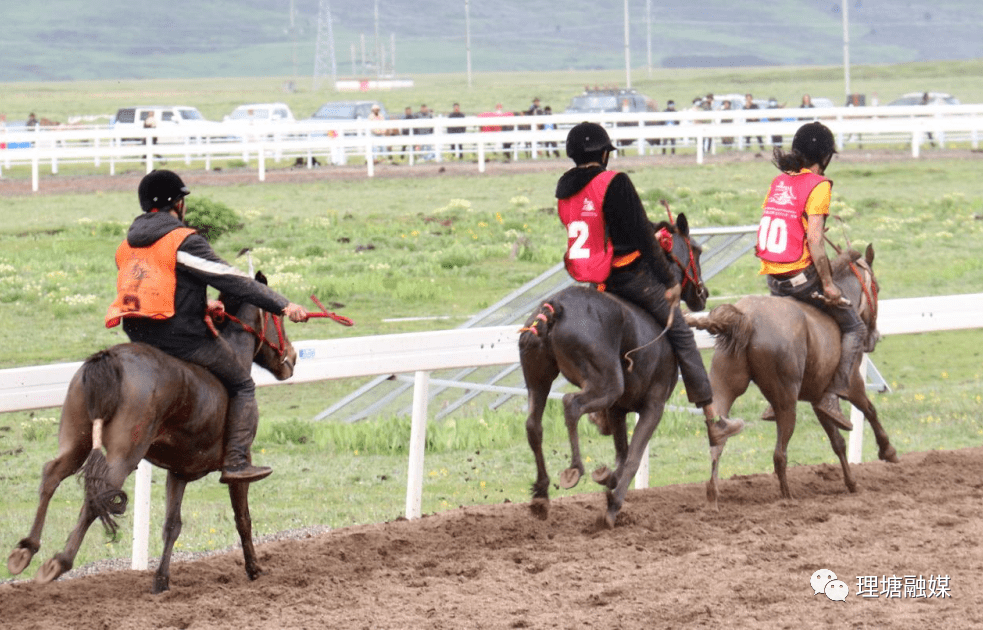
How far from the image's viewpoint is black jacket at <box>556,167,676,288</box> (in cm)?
806

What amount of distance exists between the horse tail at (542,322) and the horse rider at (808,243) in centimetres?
189

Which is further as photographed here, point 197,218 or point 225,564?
point 197,218

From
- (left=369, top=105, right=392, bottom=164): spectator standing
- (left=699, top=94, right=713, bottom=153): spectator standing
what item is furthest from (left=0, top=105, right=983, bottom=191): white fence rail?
(left=699, top=94, right=713, bottom=153): spectator standing

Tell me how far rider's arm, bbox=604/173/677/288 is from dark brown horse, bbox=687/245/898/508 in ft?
2.50

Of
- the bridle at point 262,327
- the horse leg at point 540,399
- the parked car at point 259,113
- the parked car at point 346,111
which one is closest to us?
the bridle at point 262,327

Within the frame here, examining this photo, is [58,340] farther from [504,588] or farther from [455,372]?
[504,588]

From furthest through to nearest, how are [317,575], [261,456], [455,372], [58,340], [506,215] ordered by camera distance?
1. [506,215]
2. [58,340]
3. [455,372]
4. [261,456]
5. [317,575]

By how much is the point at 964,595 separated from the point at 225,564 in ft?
11.9

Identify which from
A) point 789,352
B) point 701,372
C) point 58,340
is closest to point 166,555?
point 701,372

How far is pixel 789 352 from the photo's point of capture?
883 cm

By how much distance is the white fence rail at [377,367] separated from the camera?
742 centimetres

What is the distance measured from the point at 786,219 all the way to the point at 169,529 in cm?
420

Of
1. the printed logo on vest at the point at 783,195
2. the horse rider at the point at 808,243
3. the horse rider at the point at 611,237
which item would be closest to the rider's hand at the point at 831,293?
the horse rider at the point at 808,243

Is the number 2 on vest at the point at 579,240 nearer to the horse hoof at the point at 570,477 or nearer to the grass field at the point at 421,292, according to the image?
the horse hoof at the point at 570,477
